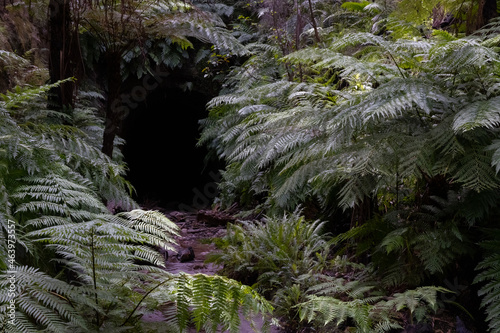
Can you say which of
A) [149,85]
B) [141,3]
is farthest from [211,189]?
[141,3]

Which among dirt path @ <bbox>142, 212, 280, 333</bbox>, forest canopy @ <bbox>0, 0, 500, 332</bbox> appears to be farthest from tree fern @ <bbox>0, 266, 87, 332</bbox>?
dirt path @ <bbox>142, 212, 280, 333</bbox>

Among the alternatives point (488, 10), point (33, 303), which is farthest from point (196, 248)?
point (488, 10)

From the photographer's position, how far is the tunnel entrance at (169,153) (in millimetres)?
9734

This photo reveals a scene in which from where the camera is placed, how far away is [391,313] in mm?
2096

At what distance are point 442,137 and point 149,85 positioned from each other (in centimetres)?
783

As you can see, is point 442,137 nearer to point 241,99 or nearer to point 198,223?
point 241,99

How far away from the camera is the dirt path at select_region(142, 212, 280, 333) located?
99.4 inches

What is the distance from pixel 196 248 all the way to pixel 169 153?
24.0ft

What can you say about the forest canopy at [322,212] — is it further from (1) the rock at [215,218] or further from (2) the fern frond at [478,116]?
(1) the rock at [215,218]

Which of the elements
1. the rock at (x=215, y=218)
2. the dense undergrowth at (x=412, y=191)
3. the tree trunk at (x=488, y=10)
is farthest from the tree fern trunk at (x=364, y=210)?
the rock at (x=215, y=218)

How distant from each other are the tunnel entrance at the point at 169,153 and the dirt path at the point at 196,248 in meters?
2.76

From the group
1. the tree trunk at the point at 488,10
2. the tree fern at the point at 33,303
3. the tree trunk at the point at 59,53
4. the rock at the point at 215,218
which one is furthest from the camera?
the rock at the point at 215,218

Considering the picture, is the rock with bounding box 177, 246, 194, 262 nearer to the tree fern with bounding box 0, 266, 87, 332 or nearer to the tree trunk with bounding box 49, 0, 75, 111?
the tree trunk with bounding box 49, 0, 75, 111

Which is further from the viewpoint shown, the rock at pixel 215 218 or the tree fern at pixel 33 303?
the rock at pixel 215 218
